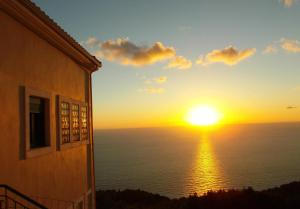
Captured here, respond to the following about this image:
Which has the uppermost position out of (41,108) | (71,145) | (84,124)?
Result: (41,108)

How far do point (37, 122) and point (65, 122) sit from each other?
5.31 ft

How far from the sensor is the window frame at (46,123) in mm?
6988

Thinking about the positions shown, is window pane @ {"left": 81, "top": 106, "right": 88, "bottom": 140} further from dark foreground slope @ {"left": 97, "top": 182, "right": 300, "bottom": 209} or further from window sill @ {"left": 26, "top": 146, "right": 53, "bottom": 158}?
dark foreground slope @ {"left": 97, "top": 182, "right": 300, "bottom": 209}

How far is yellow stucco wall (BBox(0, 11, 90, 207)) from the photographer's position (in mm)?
6227

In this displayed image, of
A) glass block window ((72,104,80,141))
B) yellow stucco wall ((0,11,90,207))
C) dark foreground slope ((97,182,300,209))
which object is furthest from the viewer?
dark foreground slope ((97,182,300,209))

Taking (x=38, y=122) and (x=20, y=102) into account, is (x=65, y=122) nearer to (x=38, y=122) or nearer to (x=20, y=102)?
(x=38, y=122)

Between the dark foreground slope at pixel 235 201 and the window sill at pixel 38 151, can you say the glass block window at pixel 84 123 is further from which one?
the dark foreground slope at pixel 235 201

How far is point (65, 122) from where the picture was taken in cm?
980

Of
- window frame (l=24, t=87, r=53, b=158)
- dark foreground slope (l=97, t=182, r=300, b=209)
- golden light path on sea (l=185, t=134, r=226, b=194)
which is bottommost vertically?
golden light path on sea (l=185, t=134, r=226, b=194)

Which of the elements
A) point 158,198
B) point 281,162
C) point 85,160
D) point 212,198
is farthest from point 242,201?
point 281,162

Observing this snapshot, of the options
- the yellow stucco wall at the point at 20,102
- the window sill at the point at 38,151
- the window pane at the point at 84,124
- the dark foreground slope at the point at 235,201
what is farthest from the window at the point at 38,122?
the dark foreground slope at the point at 235,201

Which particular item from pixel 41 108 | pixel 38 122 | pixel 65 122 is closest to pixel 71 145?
pixel 65 122

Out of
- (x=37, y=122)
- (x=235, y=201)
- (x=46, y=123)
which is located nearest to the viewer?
(x=37, y=122)

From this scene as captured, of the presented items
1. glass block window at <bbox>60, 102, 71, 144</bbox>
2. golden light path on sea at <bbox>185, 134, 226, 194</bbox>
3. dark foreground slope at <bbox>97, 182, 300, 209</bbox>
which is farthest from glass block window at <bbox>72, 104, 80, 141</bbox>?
golden light path on sea at <bbox>185, 134, 226, 194</bbox>
